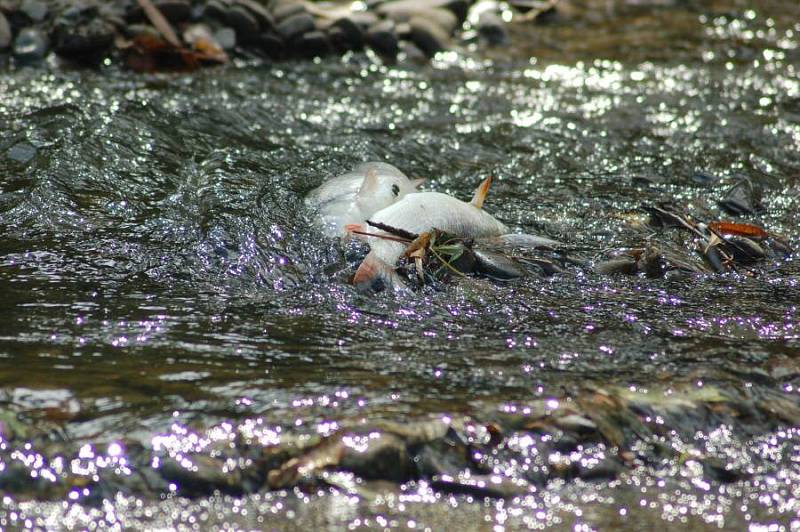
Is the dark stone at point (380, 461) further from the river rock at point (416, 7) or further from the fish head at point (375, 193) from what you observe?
the river rock at point (416, 7)

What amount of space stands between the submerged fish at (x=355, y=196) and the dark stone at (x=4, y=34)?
444 cm

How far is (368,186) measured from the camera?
5082mm

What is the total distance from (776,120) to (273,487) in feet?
19.7

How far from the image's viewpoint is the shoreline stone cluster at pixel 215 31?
8.45 m

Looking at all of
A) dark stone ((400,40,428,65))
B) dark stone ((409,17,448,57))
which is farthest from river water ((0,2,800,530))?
dark stone ((409,17,448,57))

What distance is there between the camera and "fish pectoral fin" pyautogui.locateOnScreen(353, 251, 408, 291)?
438 centimetres

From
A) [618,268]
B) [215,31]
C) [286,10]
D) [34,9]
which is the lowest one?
[618,268]

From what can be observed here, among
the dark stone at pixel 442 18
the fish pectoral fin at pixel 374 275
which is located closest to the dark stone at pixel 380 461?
the fish pectoral fin at pixel 374 275

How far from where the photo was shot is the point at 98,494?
2.93m

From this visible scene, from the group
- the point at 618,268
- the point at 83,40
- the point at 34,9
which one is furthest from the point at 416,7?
the point at 618,268

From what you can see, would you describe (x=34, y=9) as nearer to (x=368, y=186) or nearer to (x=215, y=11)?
(x=215, y=11)

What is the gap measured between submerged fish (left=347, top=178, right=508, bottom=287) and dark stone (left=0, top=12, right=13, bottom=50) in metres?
5.14

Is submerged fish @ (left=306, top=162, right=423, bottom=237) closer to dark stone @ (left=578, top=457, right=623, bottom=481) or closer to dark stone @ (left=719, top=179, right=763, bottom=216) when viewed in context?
dark stone @ (left=719, top=179, right=763, bottom=216)

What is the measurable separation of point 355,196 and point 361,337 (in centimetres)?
143
